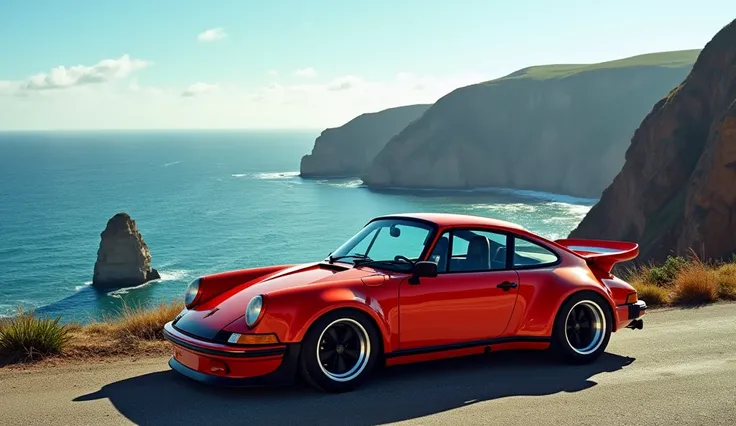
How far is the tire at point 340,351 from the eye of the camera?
6012mm

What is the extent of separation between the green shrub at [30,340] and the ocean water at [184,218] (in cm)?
2593

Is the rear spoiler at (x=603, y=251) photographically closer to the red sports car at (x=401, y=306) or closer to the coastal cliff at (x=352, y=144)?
the red sports car at (x=401, y=306)

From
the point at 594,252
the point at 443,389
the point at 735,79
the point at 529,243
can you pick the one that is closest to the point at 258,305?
the point at 443,389

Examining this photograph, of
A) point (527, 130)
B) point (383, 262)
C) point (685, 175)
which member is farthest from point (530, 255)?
point (527, 130)

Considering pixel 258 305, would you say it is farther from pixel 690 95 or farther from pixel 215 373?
pixel 690 95

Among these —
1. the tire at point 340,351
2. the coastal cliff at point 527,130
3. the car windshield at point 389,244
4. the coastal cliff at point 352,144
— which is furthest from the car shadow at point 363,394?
the coastal cliff at point 352,144

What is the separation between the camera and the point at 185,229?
8200cm

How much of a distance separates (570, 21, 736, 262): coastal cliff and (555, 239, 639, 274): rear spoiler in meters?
21.5

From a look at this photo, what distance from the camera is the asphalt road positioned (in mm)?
5430

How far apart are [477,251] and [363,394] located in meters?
1.81

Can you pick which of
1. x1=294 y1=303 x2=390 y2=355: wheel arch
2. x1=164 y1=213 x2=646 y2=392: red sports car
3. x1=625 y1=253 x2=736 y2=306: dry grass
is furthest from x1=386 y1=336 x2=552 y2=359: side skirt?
x1=625 y1=253 x2=736 y2=306: dry grass

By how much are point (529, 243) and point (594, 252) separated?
1.09 meters

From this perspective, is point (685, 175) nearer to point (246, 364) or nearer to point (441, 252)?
point (441, 252)

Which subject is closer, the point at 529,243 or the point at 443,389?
the point at 443,389
